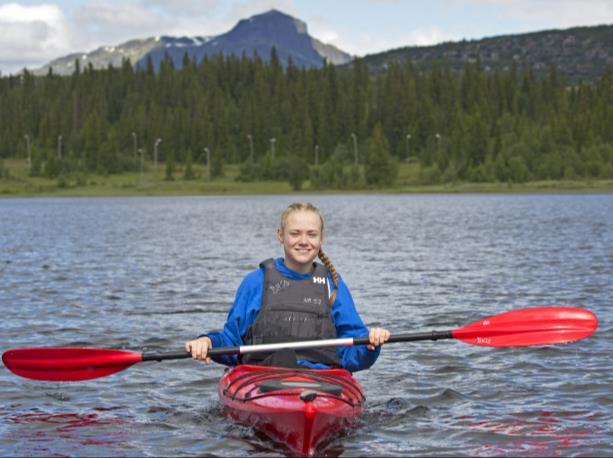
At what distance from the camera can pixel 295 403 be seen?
971 cm

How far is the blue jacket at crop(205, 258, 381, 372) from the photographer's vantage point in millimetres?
11141

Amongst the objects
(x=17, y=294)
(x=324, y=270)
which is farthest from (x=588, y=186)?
(x=324, y=270)

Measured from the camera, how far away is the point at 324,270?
11.2 meters

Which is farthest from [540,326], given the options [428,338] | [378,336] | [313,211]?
[313,211]

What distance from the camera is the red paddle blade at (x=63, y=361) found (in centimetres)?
1214

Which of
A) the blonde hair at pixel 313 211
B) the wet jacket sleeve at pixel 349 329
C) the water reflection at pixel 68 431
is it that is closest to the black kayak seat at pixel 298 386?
the wet jacket sleeve at pixel 349 329

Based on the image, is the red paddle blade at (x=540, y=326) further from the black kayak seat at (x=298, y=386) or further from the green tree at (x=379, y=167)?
the green tree at (x=379, y=167)

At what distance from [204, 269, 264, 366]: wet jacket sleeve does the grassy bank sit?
159538 millimetres

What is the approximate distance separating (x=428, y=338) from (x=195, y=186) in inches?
6891

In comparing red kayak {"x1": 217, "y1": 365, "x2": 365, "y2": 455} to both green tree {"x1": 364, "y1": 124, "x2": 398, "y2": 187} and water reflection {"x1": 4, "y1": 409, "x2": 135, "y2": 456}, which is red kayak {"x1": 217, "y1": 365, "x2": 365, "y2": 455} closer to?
water reflection {"x1": 4, "y1": 409, "x2": 135, "y2": 456}

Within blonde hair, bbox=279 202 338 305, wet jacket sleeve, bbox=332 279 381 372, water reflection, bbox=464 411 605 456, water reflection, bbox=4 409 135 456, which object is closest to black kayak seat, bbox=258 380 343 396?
wet jacket sleeve, bbox=332 279 381 372

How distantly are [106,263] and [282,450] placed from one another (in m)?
27.5

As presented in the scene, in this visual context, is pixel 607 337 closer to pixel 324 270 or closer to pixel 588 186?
pixel 324 270

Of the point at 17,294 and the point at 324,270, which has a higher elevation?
the point at 324,270
